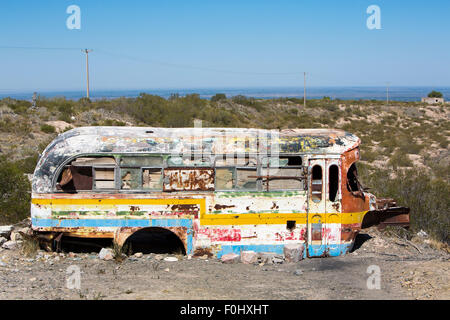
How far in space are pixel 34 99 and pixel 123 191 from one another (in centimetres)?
2373

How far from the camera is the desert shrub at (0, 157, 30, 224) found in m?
11.1

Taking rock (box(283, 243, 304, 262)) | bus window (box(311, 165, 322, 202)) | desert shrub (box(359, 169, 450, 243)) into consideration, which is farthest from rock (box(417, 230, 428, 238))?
rock (box(283, 243, 304, 262))

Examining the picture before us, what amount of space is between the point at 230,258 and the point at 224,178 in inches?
59.2

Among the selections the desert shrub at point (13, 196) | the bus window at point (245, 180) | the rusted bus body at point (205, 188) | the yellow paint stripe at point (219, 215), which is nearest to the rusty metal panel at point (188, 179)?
the rusted bus body at point (205, 188)

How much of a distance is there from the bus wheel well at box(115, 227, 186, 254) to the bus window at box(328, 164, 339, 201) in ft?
9.65

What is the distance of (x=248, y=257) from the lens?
347 inches

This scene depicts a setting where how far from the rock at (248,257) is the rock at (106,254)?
2462 millimetres

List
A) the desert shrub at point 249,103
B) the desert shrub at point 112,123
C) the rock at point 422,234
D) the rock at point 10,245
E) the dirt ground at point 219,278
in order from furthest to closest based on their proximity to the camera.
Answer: the desert shrub at point 249,103 → the desert shrub at point 112,123 → the rock at point 422,234 → the rock at point 10,245 → the dirt ground at point 219,278

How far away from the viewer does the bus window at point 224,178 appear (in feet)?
28.9

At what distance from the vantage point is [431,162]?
24641 millimetres

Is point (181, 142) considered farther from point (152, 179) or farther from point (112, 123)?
point (112, 123)

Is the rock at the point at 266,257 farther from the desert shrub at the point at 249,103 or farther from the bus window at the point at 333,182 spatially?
the desert shrub at the point at 249,103
